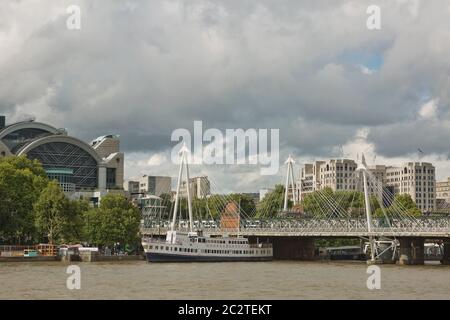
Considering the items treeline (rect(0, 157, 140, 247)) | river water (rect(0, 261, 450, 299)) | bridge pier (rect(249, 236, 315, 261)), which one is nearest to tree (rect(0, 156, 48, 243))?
treeline (rect(0, 157, 140, 247))

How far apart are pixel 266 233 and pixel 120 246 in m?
22.3

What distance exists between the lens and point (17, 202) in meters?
120

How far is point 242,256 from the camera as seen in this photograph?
128375mm

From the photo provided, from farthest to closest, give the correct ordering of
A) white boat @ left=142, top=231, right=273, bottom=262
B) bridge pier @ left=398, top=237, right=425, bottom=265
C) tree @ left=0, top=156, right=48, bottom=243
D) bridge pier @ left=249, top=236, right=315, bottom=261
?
bridge pier @ left=249, top=236, right=315, bottom=261 → white boat @ left=142, top=231, right=273, bottom=262 → tree @ left=0, top=156, right=48, bottom=243 → bridge pier @ left=398, top=237, right=425, bottom=265

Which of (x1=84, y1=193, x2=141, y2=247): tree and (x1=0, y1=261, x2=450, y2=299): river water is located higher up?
(x1=84, y1=193, x2=141, y2=247): tree

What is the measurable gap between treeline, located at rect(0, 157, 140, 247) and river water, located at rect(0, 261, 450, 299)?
2980 cm

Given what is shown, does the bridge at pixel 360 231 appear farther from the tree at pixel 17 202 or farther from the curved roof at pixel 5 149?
the curved roof at pixel 5 149

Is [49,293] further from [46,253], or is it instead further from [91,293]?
[46,253]

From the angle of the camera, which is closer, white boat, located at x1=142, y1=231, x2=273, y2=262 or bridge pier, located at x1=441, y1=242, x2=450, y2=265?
white boat, located at x1=142, y1=231, x2=273, y2=262

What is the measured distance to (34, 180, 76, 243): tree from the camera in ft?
382

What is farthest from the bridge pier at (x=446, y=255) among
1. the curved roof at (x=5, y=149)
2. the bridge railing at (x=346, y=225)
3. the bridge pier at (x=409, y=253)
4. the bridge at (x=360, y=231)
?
the curved roof at (x=5, y=149)

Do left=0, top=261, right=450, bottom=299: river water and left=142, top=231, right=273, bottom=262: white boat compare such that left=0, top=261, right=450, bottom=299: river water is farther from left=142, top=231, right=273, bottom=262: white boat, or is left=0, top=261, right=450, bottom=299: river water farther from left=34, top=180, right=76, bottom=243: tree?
left=34, top=180, right=76, bottom=243: tree

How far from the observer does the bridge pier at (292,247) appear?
460 ft
